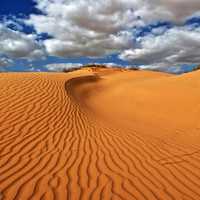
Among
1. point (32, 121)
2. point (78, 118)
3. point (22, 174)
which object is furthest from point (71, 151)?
point (78, 118)

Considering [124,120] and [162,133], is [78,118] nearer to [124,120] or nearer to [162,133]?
[124,120]

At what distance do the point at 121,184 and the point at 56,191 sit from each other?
3.52 feet

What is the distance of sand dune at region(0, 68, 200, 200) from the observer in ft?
13.7

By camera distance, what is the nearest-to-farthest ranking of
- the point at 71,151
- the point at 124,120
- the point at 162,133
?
the point at 71,151 < the point at 162,133 < the point at 124,120

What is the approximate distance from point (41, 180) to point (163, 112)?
24.9 feet

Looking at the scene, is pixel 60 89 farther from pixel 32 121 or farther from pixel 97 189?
pixel 97 189

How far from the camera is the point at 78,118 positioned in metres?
8.75

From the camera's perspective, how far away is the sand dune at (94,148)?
4.19 metres

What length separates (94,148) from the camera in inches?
241

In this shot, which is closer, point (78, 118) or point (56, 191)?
point (56, 191)

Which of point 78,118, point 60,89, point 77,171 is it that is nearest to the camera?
point 77,171

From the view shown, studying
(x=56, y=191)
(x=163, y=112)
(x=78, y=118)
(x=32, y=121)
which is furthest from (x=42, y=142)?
(x=163, y=112)

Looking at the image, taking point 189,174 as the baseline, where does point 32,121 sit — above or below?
above

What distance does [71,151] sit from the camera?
571cm
